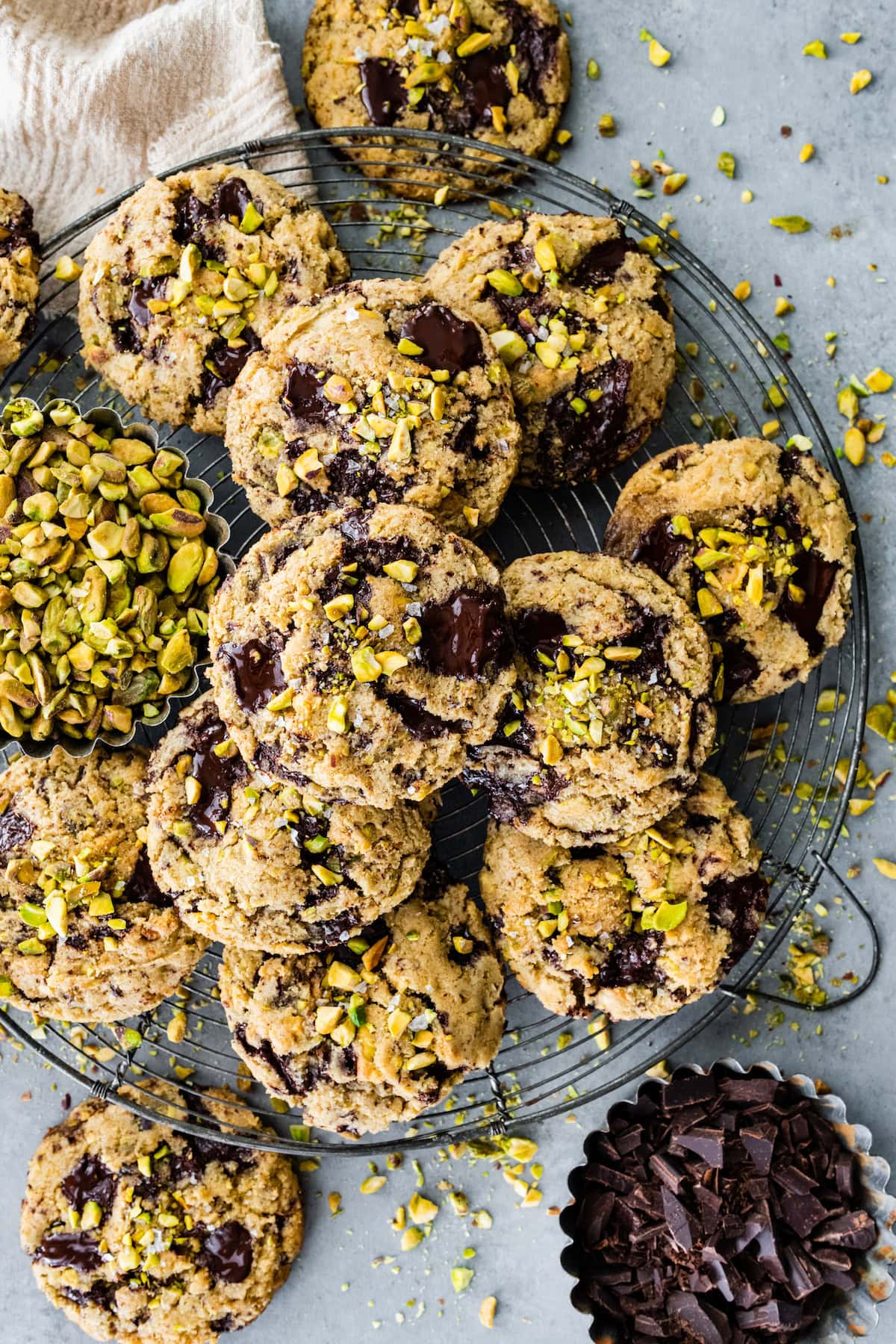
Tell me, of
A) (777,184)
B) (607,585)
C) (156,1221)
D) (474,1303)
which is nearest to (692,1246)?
(474,1303)

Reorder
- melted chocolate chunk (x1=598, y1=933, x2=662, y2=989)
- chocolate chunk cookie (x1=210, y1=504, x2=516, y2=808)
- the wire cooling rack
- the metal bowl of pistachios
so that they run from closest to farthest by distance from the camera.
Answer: chocolate chunk cookie (x1=210, y1=504, x2=516, y2=808)
the metal bowl of pistachios
melted chocolate chunk (x1=598, y1=933, x2=662, y2=989)
the wire cooling rack

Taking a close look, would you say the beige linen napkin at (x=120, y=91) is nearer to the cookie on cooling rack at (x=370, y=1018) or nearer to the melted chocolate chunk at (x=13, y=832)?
the melted chocolate chunk at (x=13, y=832)

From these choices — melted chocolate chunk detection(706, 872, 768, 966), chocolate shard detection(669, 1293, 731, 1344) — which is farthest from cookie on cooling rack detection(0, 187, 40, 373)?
chocolate shard detection(669, 1293, 731, 1344)

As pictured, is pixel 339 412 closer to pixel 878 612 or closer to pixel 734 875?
pixel 734 875

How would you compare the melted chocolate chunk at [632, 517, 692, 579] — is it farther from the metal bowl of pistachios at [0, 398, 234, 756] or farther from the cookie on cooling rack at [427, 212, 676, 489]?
the metal bowl of pistachios at [0, 398, 234, 756]

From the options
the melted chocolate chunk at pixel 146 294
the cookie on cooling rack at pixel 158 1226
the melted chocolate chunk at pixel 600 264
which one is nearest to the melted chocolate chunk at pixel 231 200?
the melted chocolate chunk at pixel 146 294
